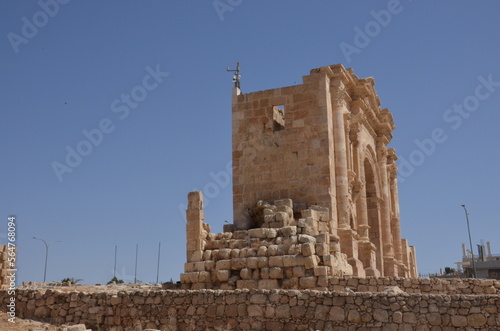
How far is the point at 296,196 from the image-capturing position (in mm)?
16281

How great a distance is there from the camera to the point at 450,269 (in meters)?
55.8

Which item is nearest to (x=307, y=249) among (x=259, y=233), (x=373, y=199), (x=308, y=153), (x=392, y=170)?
(x=259, y=233)

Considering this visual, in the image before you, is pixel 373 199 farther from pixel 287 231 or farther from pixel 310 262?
pixel 310 262

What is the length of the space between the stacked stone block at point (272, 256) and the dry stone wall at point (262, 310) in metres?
2.59

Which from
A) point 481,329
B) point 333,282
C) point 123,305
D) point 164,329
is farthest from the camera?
point 333,282

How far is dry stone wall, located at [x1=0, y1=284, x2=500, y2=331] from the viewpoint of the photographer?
853 cm

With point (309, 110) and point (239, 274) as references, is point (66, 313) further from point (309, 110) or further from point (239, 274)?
point (309, 110)

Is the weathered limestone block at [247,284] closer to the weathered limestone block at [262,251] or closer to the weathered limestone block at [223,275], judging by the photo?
the weathered limestone block at [223,275]

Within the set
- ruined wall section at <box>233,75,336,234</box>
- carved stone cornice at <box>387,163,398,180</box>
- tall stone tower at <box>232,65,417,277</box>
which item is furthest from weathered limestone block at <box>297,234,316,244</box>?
carved stone cornice at <box>387,163,398,180</box>

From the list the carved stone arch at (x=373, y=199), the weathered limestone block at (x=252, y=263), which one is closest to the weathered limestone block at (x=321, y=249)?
the weathered limestone block at (x=252, y=263)

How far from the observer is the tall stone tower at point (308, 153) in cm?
1623

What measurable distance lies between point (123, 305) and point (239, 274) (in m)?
3.12

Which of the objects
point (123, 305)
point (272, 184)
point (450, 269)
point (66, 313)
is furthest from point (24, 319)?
point (450, 269)

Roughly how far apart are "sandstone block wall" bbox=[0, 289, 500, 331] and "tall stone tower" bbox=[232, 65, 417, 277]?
225 inches
